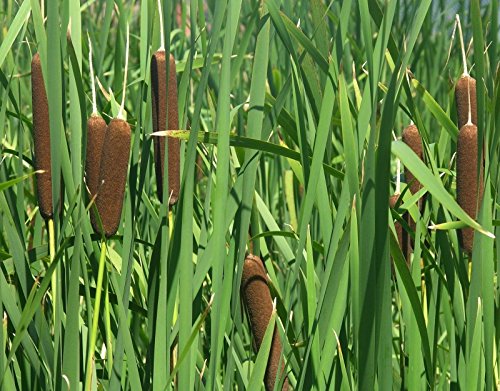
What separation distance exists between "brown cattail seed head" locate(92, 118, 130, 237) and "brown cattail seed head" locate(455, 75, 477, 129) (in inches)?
15.1

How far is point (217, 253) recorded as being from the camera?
874 mm

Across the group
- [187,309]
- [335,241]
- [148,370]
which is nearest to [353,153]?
[335,241]

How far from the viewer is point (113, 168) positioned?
34.8 inches

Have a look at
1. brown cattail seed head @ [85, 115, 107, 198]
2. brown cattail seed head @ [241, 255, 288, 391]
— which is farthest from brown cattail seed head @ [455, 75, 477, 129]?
brown cattail seed head @ [85, 115, 107, 198]

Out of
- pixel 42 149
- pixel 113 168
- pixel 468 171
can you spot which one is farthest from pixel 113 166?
pixel 468 171

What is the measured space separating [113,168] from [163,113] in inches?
3.3

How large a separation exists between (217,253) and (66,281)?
0.77 ft

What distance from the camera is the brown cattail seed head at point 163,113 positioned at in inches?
36.5

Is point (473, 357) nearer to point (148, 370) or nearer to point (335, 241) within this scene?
point (335, 241)

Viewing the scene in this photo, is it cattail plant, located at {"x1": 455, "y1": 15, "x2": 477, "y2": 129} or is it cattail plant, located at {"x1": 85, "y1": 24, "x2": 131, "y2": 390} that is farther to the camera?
cattail plant, located at {"x1": 455, "y1": 15, "x2": 477, "y2": 129}

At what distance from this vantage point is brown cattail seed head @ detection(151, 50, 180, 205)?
3.04 ft

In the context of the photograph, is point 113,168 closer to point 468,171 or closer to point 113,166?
point 113,166

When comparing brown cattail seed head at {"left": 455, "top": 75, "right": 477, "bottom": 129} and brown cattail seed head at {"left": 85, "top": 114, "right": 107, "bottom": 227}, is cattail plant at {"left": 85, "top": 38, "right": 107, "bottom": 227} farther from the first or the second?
brown cattail seed head at {"left": 455, "top": 75, "right": 477, "bottom": 129}

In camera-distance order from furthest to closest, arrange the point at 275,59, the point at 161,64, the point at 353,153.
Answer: the point at 275,59, the point at 161,64, the point at 353,153
